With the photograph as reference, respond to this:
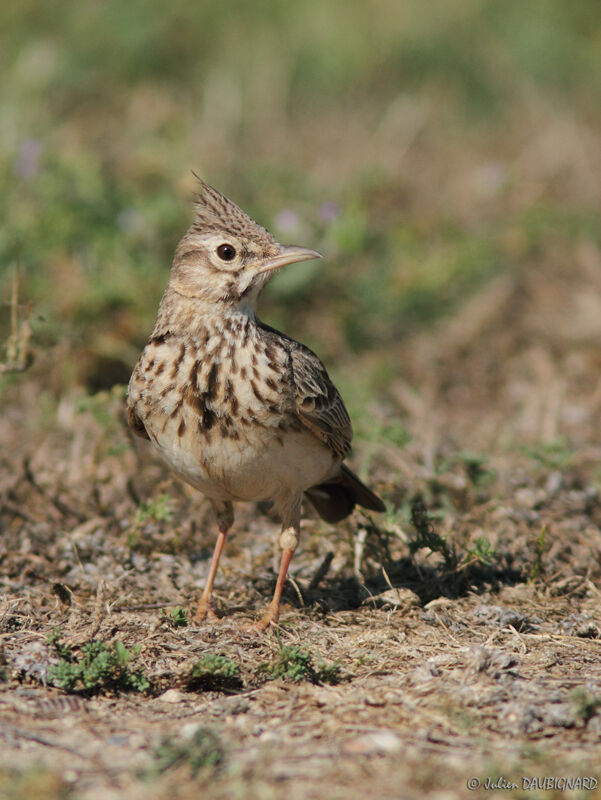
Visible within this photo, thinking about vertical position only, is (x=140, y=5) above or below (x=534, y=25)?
below

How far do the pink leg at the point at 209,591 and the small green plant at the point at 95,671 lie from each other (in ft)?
2.38

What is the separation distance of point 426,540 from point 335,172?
5647mm

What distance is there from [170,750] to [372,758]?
67 centimetres

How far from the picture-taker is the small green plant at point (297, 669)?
4.41m

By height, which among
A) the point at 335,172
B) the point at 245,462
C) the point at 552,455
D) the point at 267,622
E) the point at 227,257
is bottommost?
the point at 267,622

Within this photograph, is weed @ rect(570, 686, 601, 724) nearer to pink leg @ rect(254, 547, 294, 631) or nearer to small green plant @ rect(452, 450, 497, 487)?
pink leg @ rect(254, 547, 294, 631)

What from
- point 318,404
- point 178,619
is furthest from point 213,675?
point 318,404

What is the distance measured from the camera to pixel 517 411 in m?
7.94

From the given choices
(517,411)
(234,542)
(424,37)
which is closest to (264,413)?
(234,542)

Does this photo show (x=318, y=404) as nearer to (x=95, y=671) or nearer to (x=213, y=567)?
(x=213, y=567)

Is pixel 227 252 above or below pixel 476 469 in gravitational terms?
above

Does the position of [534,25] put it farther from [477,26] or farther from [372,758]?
[372,758]

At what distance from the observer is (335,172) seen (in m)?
10.2

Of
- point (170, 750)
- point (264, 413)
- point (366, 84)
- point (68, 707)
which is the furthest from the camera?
point (366, 84)
